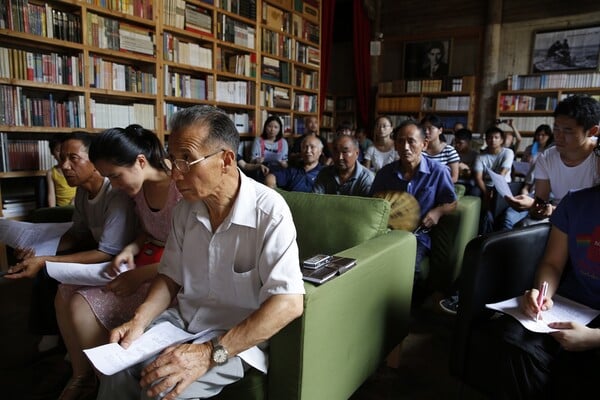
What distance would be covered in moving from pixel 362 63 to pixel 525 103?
8.93 ft

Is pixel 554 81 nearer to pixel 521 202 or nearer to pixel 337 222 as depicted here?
pixel 521 202

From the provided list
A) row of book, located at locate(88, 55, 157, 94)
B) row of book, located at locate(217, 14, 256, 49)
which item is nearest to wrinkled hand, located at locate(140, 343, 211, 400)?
row of book, located at locate(88, 55, 157, 94)

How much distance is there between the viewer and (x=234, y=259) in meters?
1.22

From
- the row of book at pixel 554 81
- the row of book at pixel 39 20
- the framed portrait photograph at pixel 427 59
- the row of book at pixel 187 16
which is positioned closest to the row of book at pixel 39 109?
the row of book at pixel 39 20

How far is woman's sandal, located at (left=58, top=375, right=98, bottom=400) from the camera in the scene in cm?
147

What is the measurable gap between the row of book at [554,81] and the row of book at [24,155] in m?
6.02

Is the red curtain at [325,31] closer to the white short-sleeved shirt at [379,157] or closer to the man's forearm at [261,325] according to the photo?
the white short-sleeved shirt at [379,157]

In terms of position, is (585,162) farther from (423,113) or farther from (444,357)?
(423,113)

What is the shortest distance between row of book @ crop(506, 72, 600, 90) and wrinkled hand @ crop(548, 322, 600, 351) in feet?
19.2

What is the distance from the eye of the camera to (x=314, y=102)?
614cm

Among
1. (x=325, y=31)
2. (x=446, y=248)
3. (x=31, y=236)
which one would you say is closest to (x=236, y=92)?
(x=325, y=31)

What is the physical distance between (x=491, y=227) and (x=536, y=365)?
220 centimetres

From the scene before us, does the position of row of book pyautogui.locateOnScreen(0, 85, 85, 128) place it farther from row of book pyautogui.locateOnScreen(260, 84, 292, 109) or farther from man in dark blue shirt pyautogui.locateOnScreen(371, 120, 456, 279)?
man in dark blue shirt pyautogui.locateOnScreen(371, 120, 456, 279)

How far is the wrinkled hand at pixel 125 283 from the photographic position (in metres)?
1.49
